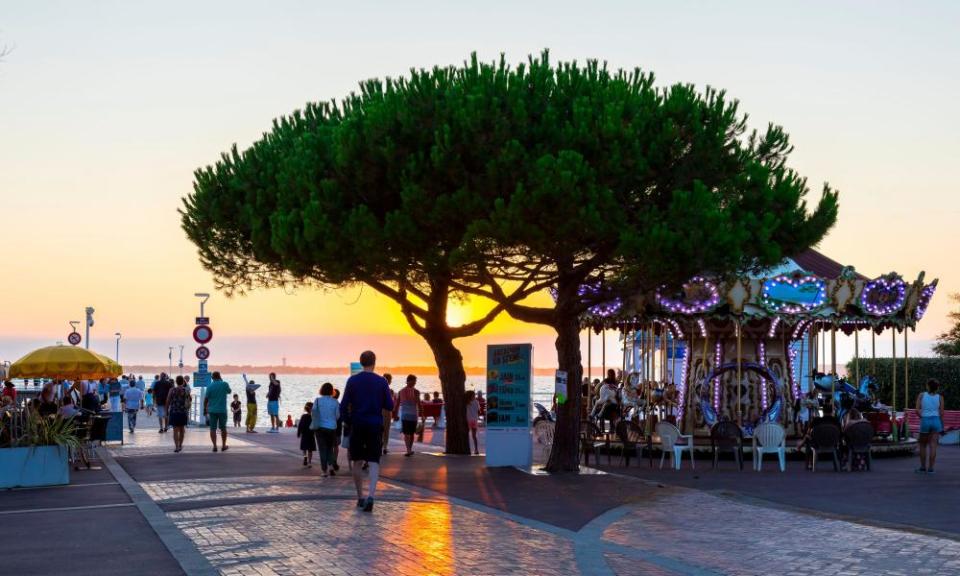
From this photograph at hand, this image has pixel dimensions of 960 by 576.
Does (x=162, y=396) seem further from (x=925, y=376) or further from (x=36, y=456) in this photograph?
(x=925, y=376)

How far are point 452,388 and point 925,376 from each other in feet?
78.3

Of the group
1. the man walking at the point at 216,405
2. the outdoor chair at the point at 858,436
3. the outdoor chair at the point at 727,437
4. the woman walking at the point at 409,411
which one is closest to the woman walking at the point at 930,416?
the outdoor chair at the point at 858,436

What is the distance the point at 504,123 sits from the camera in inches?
777

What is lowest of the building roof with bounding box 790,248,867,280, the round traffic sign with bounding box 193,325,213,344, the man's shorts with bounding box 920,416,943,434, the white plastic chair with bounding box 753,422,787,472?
the white plastic chair with bounding box 753,422,787,472

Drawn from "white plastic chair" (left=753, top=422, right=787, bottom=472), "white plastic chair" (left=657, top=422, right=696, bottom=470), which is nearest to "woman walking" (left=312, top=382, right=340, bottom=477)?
"white plastic chair" (left=657, top=422, right=696, bottom=470)

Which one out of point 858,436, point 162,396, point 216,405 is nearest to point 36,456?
point 216,405

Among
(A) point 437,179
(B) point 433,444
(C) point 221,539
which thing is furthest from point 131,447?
(C) point 221,539

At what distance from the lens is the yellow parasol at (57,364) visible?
26.6 m

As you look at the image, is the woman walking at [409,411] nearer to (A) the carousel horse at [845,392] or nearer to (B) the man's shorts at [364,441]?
(A) the carousel horse at [845,392]

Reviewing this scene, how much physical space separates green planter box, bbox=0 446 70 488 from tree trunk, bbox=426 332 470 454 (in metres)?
9.99

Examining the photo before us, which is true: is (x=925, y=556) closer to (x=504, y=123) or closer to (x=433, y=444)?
(x=504, y=123)

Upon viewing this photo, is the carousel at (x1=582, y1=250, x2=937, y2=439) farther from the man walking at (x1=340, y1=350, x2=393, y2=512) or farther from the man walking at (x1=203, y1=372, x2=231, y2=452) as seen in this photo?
the man walking at (x1=340, y1=350, x2=393, y2=512)

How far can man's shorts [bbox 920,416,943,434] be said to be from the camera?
70.8ft

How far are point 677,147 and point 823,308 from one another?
8.55 meters
